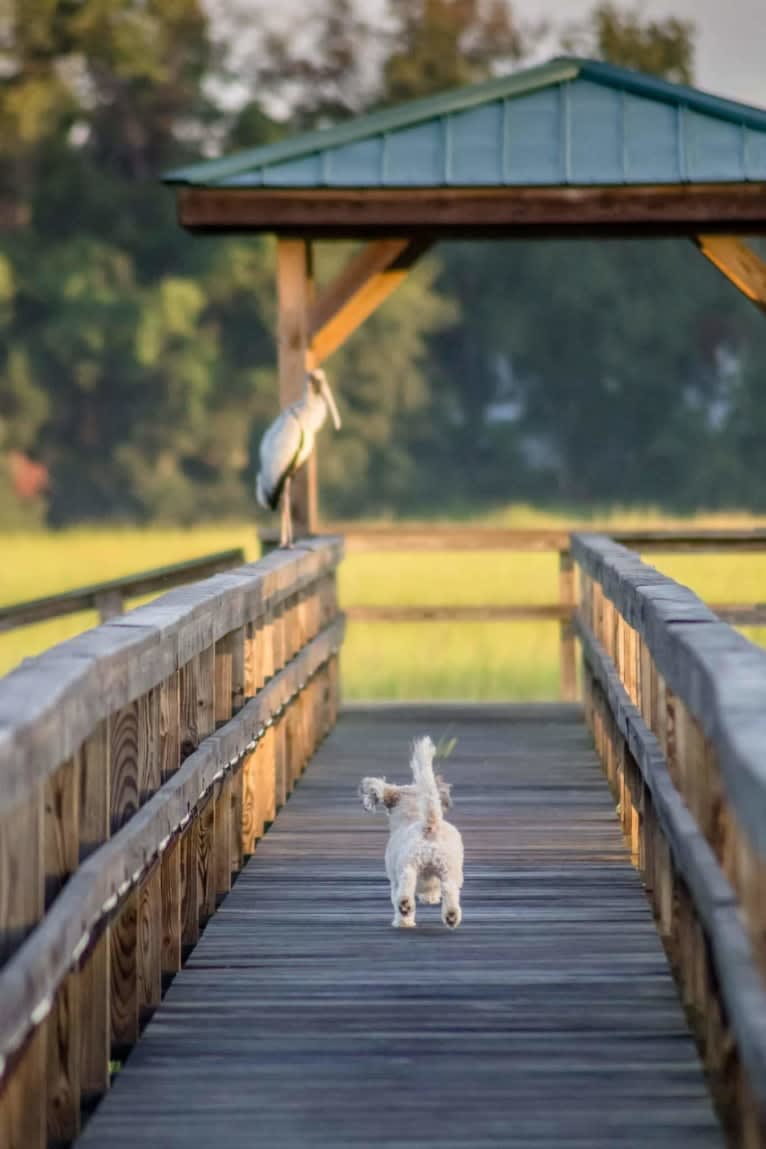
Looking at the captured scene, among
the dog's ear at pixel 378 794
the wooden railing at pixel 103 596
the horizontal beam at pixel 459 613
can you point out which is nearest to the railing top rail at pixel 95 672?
the dog's ear at pixel 378 794

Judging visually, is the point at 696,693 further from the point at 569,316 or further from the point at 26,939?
the point at 569,316

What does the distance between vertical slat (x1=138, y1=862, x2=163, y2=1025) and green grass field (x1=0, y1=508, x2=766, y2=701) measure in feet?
37.4

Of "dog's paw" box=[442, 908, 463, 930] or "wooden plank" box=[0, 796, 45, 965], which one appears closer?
"wooden plank" box=[0, 796, 45, 965]

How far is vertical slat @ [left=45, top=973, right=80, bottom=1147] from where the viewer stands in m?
4.09

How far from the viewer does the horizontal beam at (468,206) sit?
38.6 feet

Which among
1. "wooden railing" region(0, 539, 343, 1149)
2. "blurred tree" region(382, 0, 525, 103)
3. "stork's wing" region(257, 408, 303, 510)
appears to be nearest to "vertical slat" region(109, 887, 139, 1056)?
"wooden railing" region(0, 539, 343, 1149)

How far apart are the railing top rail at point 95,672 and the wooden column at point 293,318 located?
5032 millimetres

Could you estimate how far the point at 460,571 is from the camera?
2928 cm

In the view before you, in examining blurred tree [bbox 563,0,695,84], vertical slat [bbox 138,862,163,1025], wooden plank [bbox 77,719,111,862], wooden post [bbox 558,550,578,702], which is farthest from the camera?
blurred tree [bbox 563,0,695,84]

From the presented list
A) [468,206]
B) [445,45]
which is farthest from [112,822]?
[445,45]

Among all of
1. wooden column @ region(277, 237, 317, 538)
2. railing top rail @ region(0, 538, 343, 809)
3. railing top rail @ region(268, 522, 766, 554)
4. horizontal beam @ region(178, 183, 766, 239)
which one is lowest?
railing top rail @ region(268, 522, 766, 554)

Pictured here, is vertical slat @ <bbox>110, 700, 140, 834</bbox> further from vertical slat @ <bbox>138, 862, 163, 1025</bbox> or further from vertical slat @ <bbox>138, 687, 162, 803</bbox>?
vertical slat @ <bbox>138, 862, 163, 1025</bbox>

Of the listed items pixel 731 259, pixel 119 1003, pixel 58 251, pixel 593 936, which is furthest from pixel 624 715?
pixel 58 251

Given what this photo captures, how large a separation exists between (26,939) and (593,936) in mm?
2747
